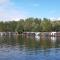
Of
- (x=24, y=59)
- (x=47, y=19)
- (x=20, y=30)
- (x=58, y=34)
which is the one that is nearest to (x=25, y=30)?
(x=20, y=30)

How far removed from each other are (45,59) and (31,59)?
1.83 meters

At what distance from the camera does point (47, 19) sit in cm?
17750

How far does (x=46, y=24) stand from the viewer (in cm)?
16400

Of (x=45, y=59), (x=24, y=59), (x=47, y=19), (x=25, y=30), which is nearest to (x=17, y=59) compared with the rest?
(x=24, y=59)

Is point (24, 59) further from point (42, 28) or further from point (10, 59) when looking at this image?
point (42, 28)

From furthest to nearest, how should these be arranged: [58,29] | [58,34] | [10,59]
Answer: [58,29]
[58,34]
[10,59]

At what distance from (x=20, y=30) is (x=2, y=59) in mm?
163949

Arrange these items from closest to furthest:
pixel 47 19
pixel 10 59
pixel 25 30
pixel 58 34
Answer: pixel 10 59
pixel 58 34
pixel 47 19
pixel 25 30

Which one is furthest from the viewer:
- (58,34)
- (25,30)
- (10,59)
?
(25,30)

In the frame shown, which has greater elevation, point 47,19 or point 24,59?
point 47,19

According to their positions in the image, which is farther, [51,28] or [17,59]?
[51,28]

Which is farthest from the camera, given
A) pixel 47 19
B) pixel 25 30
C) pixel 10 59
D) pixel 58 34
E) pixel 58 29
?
pixel 25 30

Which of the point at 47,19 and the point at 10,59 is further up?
the point at 47,19

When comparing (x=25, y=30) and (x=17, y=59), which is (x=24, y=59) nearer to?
(x=17, y=59)
